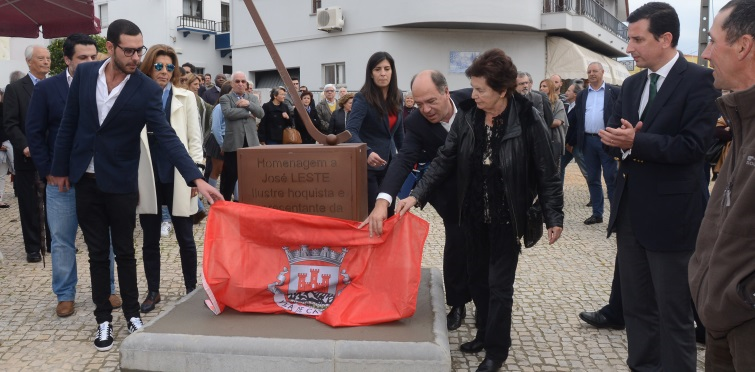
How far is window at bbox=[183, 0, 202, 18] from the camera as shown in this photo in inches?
1385

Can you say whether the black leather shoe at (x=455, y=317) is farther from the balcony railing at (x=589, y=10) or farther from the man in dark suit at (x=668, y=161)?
the balcony railing at (x=589, y=10)

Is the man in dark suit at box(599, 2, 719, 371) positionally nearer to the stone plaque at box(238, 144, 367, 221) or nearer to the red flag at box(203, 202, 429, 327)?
the red flag at box(203, 202, 429, 327)

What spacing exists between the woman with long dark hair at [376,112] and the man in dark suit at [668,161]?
2.18 metres

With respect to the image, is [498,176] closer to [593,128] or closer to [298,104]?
[298,104]

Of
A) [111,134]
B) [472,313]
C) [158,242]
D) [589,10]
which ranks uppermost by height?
[589,10]

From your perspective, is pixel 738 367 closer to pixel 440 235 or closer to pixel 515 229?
pixel 515 229

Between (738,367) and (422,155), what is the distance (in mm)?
2870

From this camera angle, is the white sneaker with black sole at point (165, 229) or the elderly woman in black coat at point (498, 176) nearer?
the elderly woman in black coat at point (498, 176)

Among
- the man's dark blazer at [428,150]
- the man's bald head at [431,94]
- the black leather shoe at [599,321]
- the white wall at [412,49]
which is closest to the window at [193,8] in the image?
the white wall at [412,49]

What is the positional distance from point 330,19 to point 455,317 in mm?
19479

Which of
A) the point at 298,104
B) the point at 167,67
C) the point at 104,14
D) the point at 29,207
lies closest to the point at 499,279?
the point at 298,104

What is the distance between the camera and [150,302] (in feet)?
17.6

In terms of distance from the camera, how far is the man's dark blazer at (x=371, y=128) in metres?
5.45

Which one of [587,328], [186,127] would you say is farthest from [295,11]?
[587,328]
